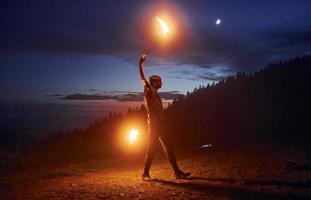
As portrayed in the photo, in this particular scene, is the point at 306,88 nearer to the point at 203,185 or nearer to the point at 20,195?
the point at 203,185

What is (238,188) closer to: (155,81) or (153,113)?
(153,113)

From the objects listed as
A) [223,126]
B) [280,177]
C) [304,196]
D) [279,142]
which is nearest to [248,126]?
[223,126]

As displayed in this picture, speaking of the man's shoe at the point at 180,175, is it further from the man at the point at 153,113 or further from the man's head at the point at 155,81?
the man's head at the point at 155,81

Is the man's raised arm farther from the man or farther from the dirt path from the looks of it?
the dirt path

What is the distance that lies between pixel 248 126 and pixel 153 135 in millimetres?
12819

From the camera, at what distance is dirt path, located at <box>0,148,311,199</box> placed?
363 inches

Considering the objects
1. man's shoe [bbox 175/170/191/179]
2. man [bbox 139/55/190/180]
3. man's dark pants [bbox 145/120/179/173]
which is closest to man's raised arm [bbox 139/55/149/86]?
man [bbox 139/55/190/180]

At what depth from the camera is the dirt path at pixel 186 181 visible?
923cm

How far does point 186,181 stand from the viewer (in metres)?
10.5

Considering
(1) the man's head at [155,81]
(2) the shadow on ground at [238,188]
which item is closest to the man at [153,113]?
(1) the man's head at [155,81]

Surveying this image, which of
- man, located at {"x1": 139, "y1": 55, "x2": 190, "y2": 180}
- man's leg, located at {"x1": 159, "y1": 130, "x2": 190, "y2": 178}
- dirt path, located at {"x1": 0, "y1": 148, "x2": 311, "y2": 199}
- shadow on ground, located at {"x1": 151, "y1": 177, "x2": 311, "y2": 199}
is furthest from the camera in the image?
man's leg, located at {"x1": 159, "y1": 130, "x2": 190, "y2": 178}

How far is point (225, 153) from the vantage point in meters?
14.9

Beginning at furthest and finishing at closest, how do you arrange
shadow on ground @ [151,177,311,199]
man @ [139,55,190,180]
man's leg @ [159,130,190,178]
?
1. man's leg @ [159,130,190,178]
2. man @ [139,55,190,180]
3. shadow on ground @ [151,177,311,199]

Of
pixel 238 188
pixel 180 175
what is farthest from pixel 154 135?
pixel 238 188
